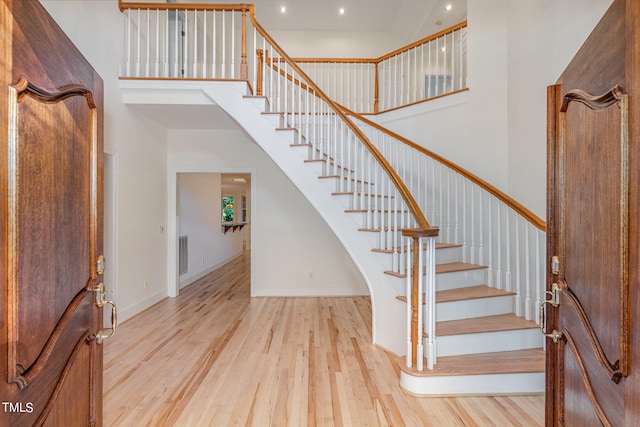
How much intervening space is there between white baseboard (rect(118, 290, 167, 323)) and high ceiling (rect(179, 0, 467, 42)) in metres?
4.84

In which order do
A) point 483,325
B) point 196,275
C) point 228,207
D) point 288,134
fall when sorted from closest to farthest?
point 483,325 < point 288,134 < point 196,275 < point 228,207

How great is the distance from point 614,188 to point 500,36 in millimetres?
3696

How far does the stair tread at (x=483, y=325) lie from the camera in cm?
245

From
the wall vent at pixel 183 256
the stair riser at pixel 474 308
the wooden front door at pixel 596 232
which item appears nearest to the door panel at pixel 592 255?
the wooden front door at pixel 596 232

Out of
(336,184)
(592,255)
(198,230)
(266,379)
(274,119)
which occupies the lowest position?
(266,379)

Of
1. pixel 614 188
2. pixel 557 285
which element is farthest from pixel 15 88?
pixel 557 285

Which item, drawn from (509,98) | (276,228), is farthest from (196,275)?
(509,98)

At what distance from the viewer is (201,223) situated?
6301 mm

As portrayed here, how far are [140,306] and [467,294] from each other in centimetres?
396

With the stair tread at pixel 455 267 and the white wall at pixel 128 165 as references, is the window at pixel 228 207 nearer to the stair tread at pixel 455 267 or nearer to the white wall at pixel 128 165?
the white wall at pixel 128 165

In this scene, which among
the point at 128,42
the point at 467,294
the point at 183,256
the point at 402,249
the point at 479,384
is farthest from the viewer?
the point at 183,256

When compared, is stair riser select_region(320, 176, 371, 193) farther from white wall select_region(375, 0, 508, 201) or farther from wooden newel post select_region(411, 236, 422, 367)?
white wall select_region(375, 0, 508, 201)

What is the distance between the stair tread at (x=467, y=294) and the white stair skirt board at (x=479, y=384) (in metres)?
0.63

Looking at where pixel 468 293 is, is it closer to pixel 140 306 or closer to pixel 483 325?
pixel 483 325
